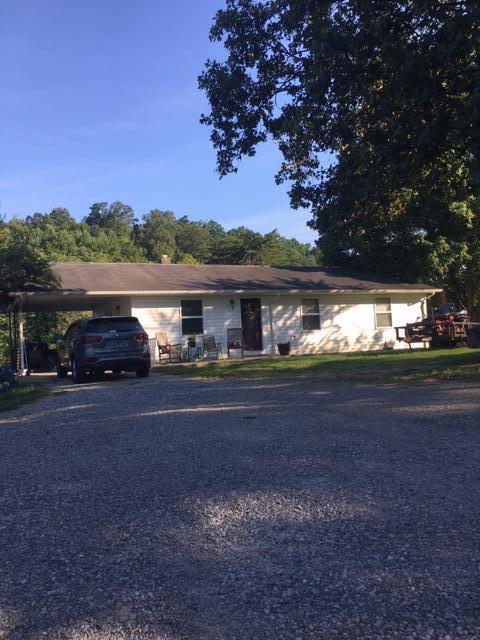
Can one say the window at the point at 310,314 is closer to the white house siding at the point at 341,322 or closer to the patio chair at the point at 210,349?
the white house siding at the point at 341,322

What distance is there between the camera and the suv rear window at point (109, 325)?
13.7 metres

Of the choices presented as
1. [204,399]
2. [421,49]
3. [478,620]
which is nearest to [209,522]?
[478,620]

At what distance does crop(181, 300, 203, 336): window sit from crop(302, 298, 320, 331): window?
4.49 meters

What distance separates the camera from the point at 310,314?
2280 centimetres

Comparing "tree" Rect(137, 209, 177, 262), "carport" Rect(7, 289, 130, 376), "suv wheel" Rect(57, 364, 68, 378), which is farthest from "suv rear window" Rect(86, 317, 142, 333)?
"tree" Rect(137, 209, 177, 262)

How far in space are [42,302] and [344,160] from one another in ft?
44.5

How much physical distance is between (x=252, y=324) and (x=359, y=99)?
11.9m

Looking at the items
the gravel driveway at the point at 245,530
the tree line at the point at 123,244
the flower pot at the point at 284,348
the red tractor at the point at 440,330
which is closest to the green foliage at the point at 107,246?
the tree line at the point at 123,244

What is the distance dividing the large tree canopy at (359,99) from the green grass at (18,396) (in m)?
6.34

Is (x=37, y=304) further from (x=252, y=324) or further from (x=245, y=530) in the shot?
(x=245, y=530)

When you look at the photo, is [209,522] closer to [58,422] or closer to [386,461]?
[386,461]

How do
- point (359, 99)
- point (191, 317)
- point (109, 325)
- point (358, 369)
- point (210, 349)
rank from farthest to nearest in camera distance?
1. point (191, 317)
2. point (210, 349)
3. point (358, 369)
4. point (109, 325)
5. point (359, 99)

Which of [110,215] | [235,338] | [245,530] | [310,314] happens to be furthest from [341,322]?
[110,215]

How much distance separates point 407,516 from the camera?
3852 millimetres
